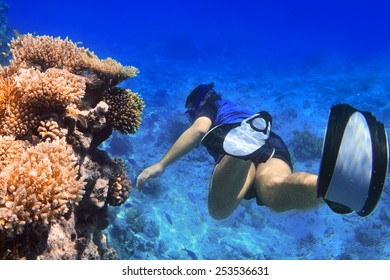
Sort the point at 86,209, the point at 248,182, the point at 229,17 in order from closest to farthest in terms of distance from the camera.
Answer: the point at 86,209, the point at 248,182, the point at 229,17

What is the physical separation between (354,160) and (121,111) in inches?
122

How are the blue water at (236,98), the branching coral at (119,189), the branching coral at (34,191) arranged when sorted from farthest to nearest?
the blue water at (236,98) < the branching coral at (119,189) < the branching coral at (34,191)

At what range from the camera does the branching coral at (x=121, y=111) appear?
168 inches

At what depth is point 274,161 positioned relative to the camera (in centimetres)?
443

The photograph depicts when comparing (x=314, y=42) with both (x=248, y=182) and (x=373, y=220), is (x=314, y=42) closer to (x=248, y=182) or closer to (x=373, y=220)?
(x=373, y=220)

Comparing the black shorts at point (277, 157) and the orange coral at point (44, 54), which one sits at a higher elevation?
the orange coral at point (44, 54)

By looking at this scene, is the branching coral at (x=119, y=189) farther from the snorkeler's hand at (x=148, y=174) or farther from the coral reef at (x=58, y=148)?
the snorkeler's hand at (x=148, y=174)

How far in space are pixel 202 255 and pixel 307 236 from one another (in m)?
4.66

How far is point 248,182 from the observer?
4.49 m

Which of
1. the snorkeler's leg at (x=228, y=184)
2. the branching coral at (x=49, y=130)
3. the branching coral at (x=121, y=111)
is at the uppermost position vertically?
the branching coral at (x=121, y=111)

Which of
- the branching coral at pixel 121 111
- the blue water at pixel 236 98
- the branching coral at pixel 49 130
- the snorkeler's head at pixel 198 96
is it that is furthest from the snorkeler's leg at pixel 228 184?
the blue water at pixel 236 98

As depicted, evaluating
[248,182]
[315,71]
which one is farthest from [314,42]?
[248,182]

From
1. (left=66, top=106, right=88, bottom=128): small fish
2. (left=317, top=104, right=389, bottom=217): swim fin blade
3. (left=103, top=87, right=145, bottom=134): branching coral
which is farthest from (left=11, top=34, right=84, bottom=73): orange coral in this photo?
(left=317, top=104, right=389, bottom=217): swim fin blade

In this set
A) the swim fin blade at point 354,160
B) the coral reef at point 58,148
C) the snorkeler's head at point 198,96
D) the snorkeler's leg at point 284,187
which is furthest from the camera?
the snorkeler's head at point 198,96
